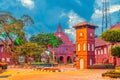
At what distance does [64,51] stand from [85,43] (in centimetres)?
4233

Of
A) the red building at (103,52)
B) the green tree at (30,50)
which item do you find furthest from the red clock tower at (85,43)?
the green tree at (30,50)

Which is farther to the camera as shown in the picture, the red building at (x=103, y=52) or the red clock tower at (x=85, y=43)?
the red building at (x=103, y=52)

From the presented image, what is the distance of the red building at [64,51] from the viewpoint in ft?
350

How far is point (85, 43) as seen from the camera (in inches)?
2591

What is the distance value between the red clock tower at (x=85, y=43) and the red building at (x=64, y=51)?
38.8 metres

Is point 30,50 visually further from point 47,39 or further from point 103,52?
point 47,39

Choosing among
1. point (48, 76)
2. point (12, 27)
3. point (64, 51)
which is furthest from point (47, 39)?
point (48, 76)

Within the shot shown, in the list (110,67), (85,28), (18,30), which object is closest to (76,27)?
(85,28)

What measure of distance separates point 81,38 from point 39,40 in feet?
135

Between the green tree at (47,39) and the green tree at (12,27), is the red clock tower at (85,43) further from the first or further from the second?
the green tree at (47,39)

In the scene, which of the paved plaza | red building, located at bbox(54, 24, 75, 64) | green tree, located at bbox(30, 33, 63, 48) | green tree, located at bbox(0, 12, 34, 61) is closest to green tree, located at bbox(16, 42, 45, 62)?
green tree, located at bbox(0, 12, 34, 61)

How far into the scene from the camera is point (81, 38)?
219 ft

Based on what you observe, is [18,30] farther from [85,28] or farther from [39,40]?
[39,40]

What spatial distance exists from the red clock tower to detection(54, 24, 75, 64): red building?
38816mm
